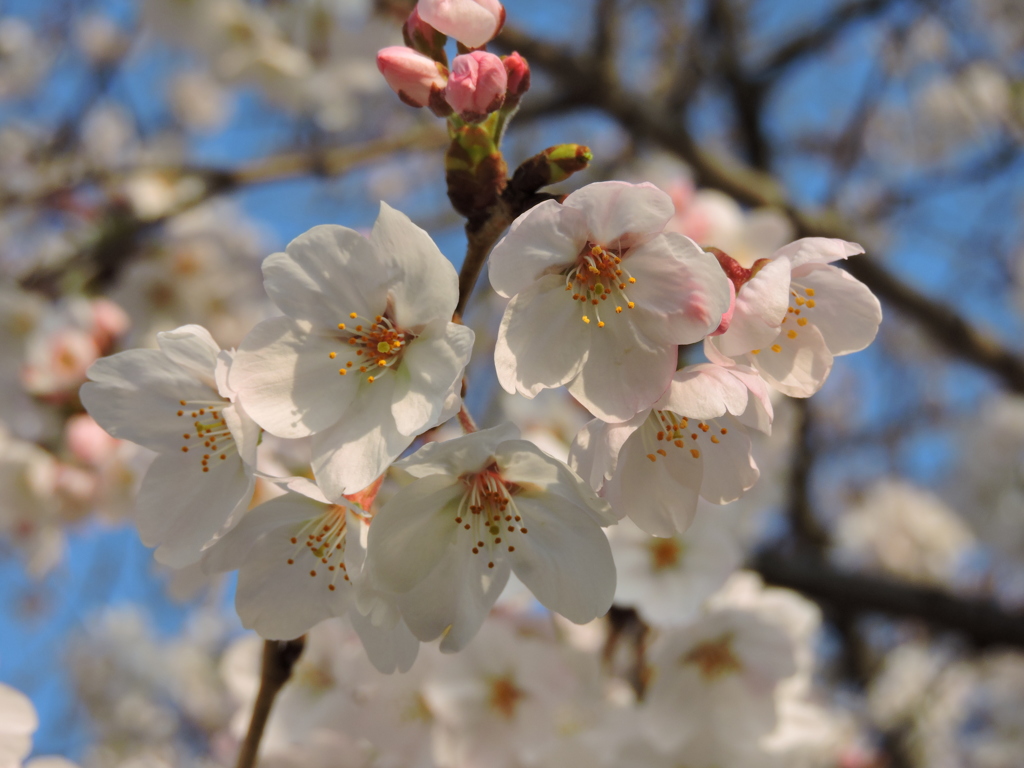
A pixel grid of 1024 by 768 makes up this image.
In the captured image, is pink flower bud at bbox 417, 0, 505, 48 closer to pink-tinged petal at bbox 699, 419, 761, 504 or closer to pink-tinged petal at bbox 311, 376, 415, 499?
pink-tinged petal at bbox 311, 376, 415, 499

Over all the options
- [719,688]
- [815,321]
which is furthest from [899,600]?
[815,321]

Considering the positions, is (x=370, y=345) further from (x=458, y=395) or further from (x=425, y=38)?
(x=425, y=38)

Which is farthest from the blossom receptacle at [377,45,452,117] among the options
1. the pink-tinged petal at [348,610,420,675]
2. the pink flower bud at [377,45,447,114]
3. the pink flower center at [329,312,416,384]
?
the pink-tinged petal at [348,610,420,675]

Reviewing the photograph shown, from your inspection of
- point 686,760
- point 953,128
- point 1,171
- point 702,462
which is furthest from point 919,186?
point 1,171

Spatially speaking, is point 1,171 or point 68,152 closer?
point 68,152

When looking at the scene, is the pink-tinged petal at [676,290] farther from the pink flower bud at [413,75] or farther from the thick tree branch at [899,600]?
the thick tree branch at [899,600]

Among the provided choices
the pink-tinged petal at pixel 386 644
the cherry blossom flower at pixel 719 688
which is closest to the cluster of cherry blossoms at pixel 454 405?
the pink-tinged petal at pixel 386 644

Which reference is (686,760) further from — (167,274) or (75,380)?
(167,274)
